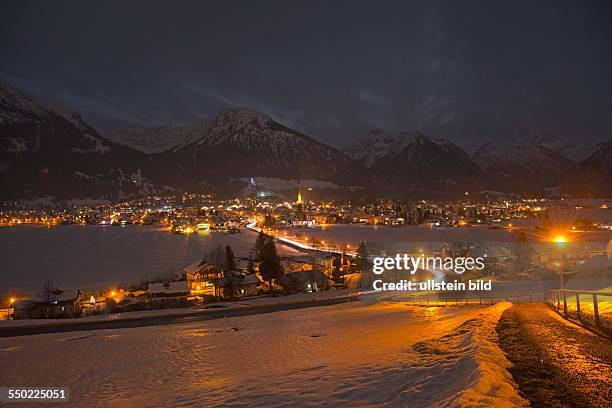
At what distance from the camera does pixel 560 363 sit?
232 inches

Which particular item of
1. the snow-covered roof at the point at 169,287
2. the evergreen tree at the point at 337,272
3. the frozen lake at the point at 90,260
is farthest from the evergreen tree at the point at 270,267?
the frozen lake at the point at 90,260

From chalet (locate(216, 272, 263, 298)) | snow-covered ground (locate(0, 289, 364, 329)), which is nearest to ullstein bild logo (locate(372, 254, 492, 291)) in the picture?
snow-covered ground (locate(0, 289, 364, 329))

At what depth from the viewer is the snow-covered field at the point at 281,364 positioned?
5852 mm

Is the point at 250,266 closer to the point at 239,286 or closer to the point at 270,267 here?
the point at 270,267

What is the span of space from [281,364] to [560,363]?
5.47 metres

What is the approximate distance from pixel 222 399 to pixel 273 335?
21.4 feet

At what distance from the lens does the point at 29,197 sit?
561ft

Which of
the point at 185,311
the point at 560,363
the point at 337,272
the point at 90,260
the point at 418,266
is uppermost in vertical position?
the point at 90,260

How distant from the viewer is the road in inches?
186

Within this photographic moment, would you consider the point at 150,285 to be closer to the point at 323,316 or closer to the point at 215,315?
the point at 215,315

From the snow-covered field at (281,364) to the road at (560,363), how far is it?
0.29m

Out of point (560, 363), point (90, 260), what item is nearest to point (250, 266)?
point (90, 260)

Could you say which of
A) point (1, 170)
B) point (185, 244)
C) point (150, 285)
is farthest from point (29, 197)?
point (150, 285)

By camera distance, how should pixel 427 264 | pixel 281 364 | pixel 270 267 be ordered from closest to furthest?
pixel 281 364 → pixel 270 267 → pixel 427 264
